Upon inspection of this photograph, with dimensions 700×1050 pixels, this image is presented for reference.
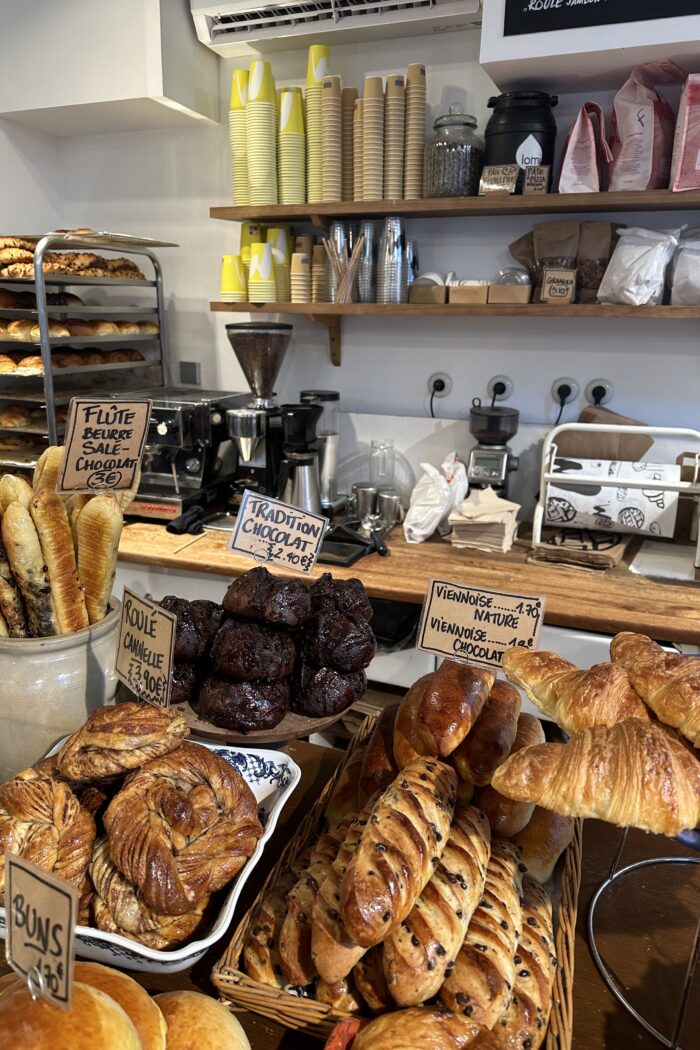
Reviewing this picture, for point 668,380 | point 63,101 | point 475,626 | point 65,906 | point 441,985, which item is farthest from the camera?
point 63,101

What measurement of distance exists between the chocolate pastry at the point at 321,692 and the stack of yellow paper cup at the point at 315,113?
177cm

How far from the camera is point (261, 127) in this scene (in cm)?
222

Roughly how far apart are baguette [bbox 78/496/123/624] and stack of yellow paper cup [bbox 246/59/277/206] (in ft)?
5.67

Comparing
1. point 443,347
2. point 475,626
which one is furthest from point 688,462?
point 475,626

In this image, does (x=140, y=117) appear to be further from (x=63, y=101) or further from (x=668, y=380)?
(x=668, y=380)

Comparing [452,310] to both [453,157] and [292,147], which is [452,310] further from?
[292,147]

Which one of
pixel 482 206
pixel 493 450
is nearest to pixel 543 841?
pixel 493 450

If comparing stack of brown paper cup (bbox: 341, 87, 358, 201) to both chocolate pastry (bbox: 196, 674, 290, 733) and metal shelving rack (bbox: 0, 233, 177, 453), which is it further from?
chocolate pastry (bbox: 196, 674, 290, 733)

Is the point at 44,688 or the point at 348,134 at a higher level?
the point at 348,134

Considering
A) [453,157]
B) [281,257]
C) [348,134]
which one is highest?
[348,134]

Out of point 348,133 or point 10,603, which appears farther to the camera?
point 348,133

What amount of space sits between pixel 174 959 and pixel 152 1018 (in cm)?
7

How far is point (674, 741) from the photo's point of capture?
61cm

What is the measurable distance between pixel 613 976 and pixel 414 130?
7.06ft
